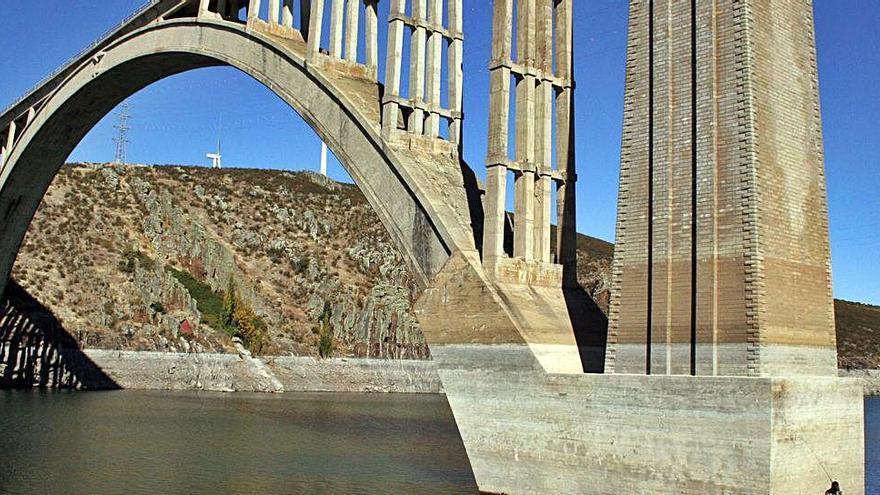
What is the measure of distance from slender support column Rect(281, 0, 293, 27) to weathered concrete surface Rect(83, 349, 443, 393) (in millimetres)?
37765

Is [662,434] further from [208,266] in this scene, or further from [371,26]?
[208,266]

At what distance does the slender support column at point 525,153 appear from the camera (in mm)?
21641

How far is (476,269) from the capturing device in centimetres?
2041

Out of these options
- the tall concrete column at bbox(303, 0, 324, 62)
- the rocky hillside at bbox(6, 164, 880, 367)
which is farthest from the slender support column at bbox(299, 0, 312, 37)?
the rocky hillside at bbox(6, 164, 880, 367)

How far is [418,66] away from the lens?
24094 mm

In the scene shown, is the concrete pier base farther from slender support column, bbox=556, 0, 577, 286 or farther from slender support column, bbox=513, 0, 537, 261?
slender support column, bbox=556, 0, 577, 286

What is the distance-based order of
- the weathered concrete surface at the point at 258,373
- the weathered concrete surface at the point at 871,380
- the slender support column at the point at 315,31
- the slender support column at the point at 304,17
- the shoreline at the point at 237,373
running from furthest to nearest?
the weathered concrete surface at the point at 871,380
the weathered concrete surface at the point at 258,373
the shoreline at the point at 237,373
the slender support column at the point at 304,17
the slender support column at the point at 315,31

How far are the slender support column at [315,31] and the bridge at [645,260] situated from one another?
1.80 meters

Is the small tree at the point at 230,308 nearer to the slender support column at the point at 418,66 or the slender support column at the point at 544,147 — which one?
the slender support column at the point at 418,66

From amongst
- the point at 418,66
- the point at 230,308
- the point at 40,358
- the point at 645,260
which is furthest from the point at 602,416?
the point at 230,308

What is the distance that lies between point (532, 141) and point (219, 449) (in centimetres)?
1437

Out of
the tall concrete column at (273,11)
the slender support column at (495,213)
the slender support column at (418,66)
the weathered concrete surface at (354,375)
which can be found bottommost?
the weathered concrete surface at (354,375)

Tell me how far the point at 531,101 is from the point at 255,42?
33.3ft

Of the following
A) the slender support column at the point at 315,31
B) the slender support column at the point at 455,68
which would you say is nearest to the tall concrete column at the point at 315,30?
the slender support column at the point at 315,31
